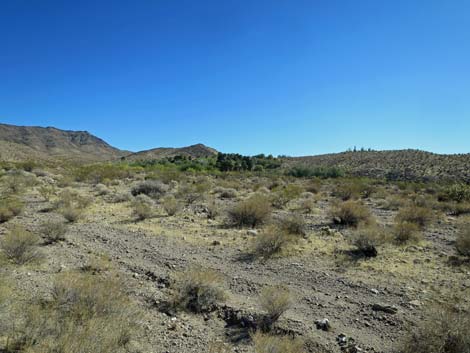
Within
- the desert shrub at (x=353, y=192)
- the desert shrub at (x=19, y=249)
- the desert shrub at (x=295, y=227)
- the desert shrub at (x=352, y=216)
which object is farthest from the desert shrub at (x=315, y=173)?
the desert shrub at (x=19, y=249)

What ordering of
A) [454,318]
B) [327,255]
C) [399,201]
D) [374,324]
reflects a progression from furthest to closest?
[399,201], [327,255], [374,324], [454,318]

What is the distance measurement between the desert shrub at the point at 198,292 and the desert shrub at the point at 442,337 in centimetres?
302

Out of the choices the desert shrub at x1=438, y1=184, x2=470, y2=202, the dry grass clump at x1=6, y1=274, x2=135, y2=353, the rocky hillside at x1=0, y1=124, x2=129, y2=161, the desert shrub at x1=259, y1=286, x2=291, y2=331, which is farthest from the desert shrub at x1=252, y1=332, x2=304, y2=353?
the rocky hillside at x1=0, y1=124, x2=129, y2=161

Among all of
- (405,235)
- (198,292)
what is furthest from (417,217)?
(198,292)

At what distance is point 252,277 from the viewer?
23.5 ft

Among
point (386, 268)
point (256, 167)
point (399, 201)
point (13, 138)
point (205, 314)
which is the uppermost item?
point (13, 138)

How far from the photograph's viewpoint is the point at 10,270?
6527 millimetres

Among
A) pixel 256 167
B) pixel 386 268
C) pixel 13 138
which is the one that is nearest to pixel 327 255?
pixel 386 268

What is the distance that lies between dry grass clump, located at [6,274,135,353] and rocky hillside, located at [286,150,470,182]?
45.6 meters

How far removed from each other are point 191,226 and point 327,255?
17.2 ft

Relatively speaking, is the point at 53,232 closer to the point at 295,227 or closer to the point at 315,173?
the point at 295,227

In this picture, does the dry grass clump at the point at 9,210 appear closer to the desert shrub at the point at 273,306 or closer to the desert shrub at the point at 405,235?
the desert shrub at the point at 273,306

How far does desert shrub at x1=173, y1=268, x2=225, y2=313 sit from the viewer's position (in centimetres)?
563

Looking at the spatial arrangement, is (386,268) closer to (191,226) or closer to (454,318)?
(454,318)
